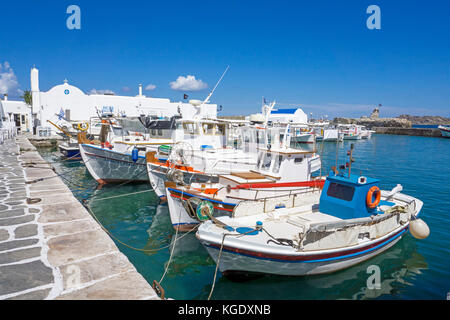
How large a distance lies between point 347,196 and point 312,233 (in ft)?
7.13

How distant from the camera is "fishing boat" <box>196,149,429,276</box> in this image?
19.7ft

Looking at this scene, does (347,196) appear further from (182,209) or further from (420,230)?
(182,209)

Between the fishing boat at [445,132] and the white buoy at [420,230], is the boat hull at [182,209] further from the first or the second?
the fishing boat at [445,132]

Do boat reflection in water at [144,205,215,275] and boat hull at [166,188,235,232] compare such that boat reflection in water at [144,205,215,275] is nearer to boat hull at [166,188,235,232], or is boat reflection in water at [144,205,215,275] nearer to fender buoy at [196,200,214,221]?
boat hull at [166,188,235,232]

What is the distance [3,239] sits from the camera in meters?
5.54

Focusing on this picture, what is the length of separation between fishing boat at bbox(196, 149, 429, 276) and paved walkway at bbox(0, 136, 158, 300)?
2.13m

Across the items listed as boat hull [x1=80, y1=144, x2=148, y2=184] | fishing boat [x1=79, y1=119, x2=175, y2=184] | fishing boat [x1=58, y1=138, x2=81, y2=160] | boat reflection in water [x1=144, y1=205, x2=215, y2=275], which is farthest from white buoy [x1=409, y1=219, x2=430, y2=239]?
fishing boat [x1=58, y1=138, x2=81, y2=160]

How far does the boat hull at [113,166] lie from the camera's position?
15977 millimetres

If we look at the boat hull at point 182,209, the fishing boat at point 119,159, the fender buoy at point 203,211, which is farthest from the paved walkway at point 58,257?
the fishing boat at point 119,159

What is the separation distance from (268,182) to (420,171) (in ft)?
61.3

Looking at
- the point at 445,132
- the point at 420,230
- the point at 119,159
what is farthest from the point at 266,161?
the point at 445,132

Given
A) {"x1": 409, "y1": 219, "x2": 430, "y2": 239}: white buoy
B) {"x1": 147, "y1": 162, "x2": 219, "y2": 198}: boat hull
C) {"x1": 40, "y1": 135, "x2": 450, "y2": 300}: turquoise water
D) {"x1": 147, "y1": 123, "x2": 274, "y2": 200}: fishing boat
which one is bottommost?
{"x1": 40, "y1": 135, "x2": 450, "y2": 300}: turquoise water

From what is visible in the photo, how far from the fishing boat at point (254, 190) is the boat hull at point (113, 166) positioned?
21.6 ft

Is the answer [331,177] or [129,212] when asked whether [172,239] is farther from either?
[331,177]
